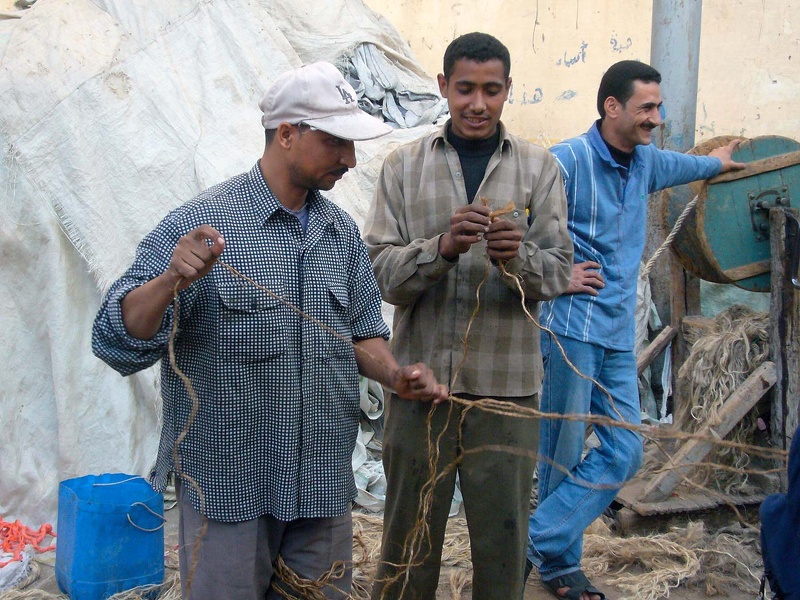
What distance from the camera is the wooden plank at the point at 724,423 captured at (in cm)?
425

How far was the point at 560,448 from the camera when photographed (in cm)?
347

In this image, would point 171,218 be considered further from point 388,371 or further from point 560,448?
point 560,448

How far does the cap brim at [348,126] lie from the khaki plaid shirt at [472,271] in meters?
0.51

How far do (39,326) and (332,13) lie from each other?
3338 millimetres

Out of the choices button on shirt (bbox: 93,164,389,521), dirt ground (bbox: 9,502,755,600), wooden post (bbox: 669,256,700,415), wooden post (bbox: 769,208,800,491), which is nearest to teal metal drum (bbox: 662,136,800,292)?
wooden post (bbox: 769,208,800,491)

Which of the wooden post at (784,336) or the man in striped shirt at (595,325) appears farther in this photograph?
the wooden post at (784,336)

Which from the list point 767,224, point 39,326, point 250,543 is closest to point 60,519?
point 39,326

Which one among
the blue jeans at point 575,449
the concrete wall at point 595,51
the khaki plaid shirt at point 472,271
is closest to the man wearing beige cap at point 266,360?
the khaki plaid shirt at point 472,271

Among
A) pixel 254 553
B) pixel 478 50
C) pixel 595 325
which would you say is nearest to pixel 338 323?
pixel 254 553

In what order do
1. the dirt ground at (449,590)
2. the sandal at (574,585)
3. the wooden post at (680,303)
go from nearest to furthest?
the sandal at (574,585) < the dirt ground at (449,590) < the wooden post at (680,303)

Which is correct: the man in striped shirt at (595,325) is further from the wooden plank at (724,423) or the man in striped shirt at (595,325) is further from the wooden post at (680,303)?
the wooden post at (680,303)

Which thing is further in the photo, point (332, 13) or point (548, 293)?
point (332, 13)

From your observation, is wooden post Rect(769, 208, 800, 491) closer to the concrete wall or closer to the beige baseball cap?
the beige baseball cap

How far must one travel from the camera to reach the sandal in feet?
11.5
